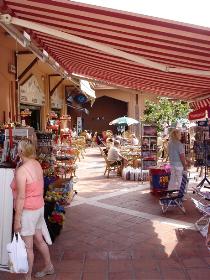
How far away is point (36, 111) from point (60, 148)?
3297 millimetres

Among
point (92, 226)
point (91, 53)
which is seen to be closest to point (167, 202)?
point (92, 226)

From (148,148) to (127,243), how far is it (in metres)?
5.33

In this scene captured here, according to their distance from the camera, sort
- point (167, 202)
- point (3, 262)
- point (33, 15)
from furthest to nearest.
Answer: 1. point (167, 202)
2. point (3, 262)
3. point (33, 15)

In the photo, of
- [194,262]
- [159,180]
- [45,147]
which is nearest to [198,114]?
[159,180]

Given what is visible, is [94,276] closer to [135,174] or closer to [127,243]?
[127,243]

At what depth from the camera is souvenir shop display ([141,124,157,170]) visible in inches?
415

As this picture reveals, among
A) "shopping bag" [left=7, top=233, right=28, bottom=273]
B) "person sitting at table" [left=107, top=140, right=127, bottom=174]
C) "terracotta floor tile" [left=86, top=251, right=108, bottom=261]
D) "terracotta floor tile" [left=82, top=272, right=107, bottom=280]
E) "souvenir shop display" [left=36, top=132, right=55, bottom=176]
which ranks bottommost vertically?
"terracotta floor tile" [left=82, top=272, right=107, bottom=280]

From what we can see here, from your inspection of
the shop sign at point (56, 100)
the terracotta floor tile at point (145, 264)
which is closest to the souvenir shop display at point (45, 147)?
the terracotta floor tile at point (145, 264)

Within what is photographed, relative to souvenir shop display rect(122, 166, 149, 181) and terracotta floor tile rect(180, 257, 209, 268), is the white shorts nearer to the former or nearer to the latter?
terracotta floor tile rect(180, 257, 209, 268)

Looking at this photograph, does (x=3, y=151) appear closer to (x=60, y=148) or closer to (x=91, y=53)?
(x=91, y=53)

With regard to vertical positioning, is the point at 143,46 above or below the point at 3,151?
above

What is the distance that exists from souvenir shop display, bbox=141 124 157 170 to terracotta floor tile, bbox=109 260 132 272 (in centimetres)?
592

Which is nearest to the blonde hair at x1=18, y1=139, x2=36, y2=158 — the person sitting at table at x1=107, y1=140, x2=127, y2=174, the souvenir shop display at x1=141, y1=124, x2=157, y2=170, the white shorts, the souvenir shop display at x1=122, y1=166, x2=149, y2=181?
the white shorts

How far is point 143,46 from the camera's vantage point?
13.7ft
